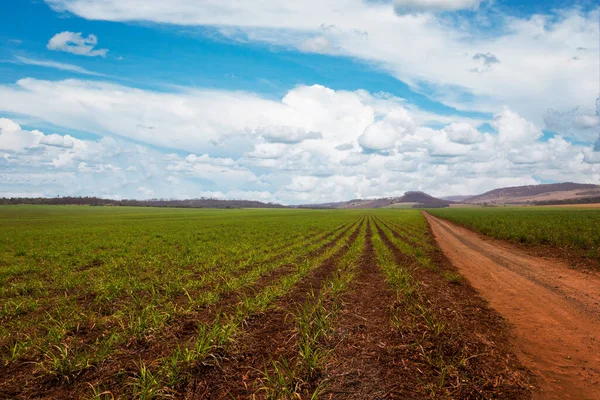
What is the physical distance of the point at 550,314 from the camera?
9633 millimetres

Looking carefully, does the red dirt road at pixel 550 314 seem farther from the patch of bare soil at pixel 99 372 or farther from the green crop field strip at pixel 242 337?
the patch of bare soil at pixel 99 372

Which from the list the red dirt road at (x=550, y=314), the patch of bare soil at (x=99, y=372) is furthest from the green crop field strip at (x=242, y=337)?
the red dirt road at (x=550, y=314)

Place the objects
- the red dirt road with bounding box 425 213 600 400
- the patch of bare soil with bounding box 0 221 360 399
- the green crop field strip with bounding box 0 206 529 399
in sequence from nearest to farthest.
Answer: the patch of bare soil with bounding box 0 221 360 399 → the green crop field strip with bounding box 0 206 529 399 → the red dirt road with bounding box 425 213 600 400

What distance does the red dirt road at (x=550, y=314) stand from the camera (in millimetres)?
5922

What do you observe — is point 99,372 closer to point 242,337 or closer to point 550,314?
point 242,337

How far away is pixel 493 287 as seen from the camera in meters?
13.1

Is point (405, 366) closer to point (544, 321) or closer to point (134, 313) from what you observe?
point (544, 321)

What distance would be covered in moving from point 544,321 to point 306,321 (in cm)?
669

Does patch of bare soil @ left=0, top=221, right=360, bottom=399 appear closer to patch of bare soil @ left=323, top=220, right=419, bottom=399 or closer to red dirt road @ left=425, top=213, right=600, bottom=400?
patch of bare soil @ left=323, top=220, right=419, bottom=399

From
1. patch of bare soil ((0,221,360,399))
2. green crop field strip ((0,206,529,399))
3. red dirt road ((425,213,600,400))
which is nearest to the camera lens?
patch of bare soil ((0,221,360,399))

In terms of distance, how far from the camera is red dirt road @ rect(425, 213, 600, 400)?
592cm

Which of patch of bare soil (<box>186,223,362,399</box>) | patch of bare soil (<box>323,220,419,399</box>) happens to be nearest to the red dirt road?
patch of bare soil (<box>323,220,419,399</box>)

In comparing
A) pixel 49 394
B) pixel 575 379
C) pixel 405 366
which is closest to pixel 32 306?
pixel 49 394

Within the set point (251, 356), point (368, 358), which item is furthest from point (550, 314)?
point (251, 356)
